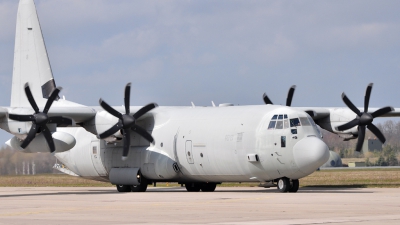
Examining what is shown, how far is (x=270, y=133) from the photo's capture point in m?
25.1

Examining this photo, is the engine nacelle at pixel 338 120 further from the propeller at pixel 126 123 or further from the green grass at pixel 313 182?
the propeller at pixel 126 123

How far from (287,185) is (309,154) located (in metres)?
1.89

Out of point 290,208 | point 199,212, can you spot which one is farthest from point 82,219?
point 290,208

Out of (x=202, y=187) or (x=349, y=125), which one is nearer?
(x=349, y=125)

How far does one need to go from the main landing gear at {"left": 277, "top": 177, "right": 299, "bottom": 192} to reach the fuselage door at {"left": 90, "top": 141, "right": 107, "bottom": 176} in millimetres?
9097

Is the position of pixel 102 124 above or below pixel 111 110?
below

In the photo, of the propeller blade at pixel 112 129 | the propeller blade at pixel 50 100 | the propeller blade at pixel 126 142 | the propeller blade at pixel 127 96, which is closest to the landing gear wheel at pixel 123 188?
the propeller blade at pixel 126 142

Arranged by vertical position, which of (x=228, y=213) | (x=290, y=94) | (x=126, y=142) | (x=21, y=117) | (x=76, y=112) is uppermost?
(x=290, y=94)

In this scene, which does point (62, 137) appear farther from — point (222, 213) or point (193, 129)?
point (222, 213)

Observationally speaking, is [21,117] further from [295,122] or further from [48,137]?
[295,122]

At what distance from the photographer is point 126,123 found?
28.0m

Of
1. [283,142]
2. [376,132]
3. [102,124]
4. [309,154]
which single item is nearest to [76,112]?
[102,124]

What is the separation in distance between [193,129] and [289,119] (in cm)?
449

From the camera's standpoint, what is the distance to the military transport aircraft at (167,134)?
2498 cm
